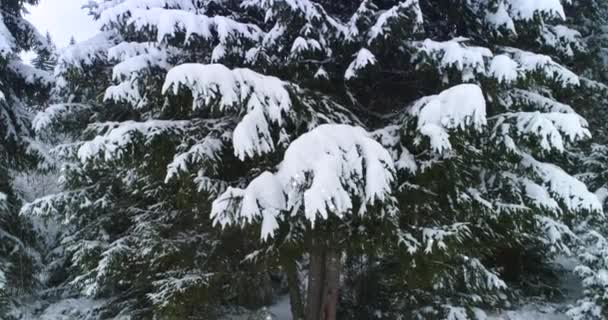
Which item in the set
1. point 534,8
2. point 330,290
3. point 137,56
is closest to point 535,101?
point 534,8

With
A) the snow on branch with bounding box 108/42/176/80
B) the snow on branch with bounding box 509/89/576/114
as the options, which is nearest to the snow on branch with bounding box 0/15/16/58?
the snow on branch with bounding box 108/42/176/80

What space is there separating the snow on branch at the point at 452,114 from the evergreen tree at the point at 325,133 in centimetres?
1

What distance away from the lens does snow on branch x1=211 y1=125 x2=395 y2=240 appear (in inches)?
129

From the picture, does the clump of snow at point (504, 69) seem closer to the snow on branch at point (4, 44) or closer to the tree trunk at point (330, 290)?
the tree trunk at point (330, 290)

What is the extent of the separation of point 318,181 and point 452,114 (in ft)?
3.75

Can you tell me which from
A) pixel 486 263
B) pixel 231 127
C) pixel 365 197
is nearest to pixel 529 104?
pixel 365 197

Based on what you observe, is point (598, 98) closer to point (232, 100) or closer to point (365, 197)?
point (365, 197)

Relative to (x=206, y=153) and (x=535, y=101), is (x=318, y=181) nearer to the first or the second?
(x=206, y=153)

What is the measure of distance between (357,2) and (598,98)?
20.5 ft

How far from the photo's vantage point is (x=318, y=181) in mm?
3223

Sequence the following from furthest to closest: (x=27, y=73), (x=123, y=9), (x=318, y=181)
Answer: (x=27, y=73), (x=123, y=9), (x=318, y=181)

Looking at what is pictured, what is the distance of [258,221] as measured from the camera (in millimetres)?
3668

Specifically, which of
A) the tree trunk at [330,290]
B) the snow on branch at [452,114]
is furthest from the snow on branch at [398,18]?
the tree trunk at [330,290]

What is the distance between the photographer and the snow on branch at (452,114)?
11.0 feet
